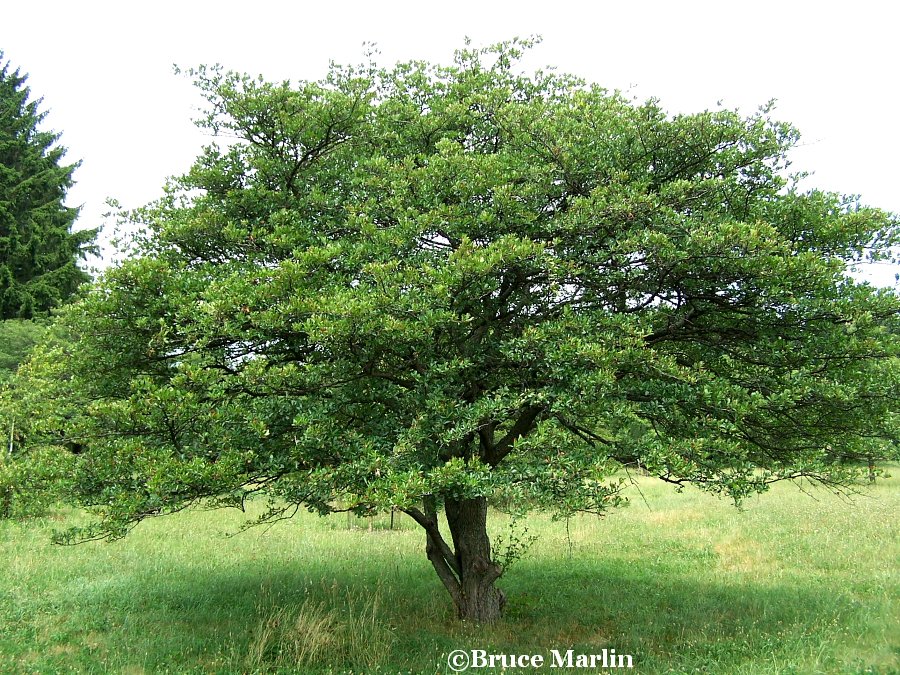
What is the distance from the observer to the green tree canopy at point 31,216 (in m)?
35.5

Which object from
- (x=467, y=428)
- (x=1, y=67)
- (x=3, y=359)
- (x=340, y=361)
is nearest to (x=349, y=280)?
(x=340, y=361)

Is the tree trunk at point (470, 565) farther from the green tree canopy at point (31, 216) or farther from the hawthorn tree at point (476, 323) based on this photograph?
the green tree canopy at point (31, 216)

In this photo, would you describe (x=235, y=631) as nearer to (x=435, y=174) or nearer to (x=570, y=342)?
(x=570, y=342)

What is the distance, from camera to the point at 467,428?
24.7 ft

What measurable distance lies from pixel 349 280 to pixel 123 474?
404cm

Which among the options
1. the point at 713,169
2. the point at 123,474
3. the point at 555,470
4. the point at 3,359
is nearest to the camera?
the point at 555,470

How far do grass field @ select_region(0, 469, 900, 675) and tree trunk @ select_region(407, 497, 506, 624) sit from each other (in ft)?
1.50

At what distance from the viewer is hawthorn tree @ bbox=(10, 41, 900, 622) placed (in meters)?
7.64
